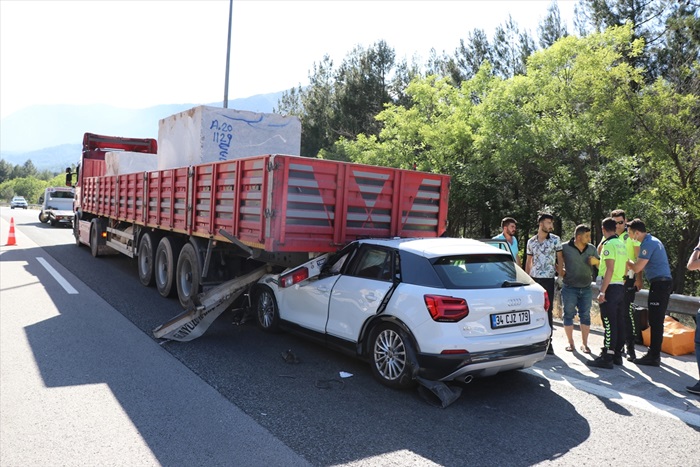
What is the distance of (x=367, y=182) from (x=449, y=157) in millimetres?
14765

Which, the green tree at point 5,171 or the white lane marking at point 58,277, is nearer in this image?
the white lane marking at point 58,277

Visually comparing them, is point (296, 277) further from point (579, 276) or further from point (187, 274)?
point (579, 276)

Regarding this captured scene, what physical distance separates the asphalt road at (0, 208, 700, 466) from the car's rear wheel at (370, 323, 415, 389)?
4.8 inches

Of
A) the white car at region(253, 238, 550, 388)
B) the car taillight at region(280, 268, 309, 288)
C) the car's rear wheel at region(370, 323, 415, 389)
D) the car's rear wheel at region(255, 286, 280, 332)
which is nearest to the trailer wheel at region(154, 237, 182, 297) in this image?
the car's rear wheel at region(255, 286, 280, 332)

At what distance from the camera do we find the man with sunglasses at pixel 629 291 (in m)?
6.48

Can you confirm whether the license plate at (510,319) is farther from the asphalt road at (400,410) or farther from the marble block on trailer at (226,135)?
the marble block on trailer at (226,135)

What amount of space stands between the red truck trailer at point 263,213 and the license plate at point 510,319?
2312 mm

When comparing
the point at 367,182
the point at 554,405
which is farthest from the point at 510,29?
the point at 554,405

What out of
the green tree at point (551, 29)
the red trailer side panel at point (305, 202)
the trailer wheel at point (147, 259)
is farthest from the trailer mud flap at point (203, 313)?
the green tree at point (551, 29)

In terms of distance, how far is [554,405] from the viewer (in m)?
4.82

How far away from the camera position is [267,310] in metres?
7.09

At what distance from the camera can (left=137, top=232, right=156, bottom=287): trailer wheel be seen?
33.2ft

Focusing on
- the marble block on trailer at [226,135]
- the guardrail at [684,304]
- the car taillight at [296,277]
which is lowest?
the guardrail at [684,304]

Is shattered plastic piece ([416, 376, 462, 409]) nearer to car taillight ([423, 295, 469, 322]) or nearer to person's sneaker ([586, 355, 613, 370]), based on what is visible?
car taillight ([423, 295, 469, 322])
